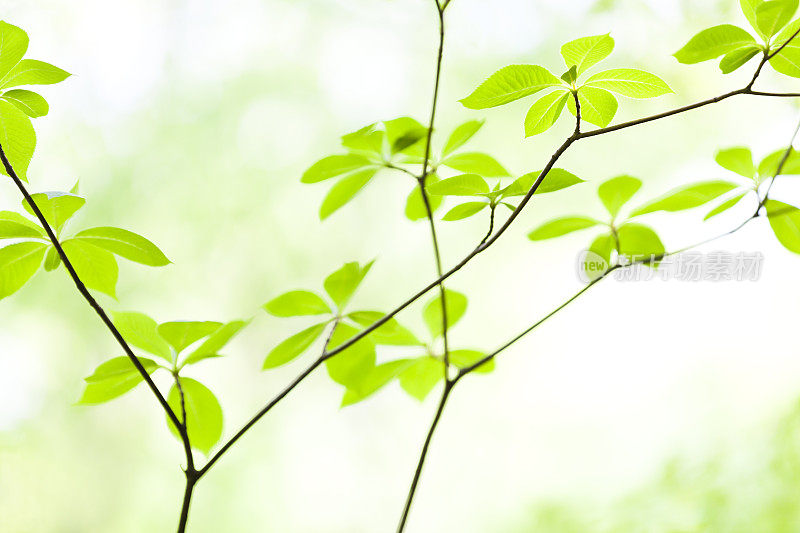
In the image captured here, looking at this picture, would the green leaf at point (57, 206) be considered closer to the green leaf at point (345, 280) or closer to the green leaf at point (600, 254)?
the green leaf at point (345, 280)

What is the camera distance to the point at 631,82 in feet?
1.61

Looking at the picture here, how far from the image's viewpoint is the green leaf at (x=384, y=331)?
1.89ft

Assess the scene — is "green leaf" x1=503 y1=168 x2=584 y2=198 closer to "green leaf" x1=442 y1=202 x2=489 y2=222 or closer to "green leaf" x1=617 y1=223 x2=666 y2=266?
"green leaf" x1=442 y1=202 x2=489 y2=222

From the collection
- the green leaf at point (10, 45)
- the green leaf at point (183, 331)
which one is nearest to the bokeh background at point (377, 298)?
the green leaf at point (183, 331)

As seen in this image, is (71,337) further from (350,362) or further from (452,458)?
(350,362)

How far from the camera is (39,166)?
1.80 meters

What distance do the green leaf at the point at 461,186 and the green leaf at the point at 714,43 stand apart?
174mm

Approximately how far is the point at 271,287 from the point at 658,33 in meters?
1.32

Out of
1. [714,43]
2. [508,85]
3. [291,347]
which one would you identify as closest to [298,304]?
[291,347]

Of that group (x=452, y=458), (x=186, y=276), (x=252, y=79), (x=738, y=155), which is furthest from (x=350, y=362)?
(x=252, y=79)

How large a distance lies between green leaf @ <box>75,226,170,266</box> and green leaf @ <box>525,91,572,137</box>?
300 mm

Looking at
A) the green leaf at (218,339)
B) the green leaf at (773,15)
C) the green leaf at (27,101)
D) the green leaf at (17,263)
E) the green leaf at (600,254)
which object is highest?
the green leaf at (773,15)

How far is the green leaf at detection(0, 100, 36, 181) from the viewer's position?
1.48 feet

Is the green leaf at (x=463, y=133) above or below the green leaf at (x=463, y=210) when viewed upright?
above
